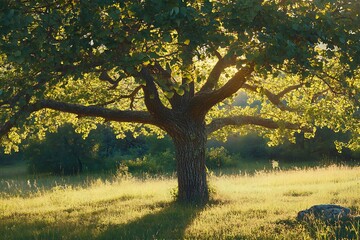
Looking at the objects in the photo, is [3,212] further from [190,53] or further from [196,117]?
[190,53]

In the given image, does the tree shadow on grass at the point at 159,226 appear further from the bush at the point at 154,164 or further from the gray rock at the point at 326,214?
the bush at the point at 154,164

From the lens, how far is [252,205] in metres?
16.4

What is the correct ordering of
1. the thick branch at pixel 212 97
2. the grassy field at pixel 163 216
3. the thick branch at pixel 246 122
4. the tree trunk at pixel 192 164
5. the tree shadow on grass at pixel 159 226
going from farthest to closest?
the thick branch at pixel 246 122, the tree trunk at pixel 192 164, the thick branch at pixel 212 97, the tree shadow on grass at pixel 159 226, the grassy field at pixel 163 216

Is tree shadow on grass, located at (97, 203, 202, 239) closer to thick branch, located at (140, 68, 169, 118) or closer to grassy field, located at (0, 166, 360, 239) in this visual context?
grassy field, located at (0, 166, 360, 239)

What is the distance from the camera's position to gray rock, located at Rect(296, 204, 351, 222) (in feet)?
40.4

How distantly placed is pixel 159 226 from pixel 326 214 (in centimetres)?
434

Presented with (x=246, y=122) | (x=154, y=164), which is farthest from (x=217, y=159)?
(x=246, y=122)

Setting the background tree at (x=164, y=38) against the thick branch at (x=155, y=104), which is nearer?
the background tree at (x=164, y=38)

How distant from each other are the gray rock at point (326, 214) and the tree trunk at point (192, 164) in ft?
16.1

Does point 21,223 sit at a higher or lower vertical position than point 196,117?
lower

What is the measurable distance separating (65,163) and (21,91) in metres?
40.7

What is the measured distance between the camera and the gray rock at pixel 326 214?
12.3 m

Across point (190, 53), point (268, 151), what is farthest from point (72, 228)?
point (268, 151)

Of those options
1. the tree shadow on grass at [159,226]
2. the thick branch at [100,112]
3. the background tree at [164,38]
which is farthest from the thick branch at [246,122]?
the background tree at [164,38]
